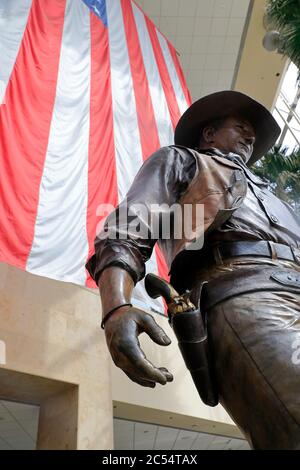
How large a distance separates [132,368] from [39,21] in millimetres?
6187

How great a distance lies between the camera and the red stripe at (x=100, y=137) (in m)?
4.88

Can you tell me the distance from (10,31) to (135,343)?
5.53 m

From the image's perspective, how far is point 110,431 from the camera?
15.3ft

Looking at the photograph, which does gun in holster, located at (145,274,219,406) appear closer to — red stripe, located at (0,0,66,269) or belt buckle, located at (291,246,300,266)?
belt buckle, located at (291,246,300,266)

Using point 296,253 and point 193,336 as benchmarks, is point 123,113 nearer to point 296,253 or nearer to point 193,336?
point 296,253

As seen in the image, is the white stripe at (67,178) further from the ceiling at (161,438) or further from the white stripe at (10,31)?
the ceiling at (161,438)

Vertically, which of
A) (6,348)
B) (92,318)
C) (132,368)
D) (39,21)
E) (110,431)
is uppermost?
(132,368)

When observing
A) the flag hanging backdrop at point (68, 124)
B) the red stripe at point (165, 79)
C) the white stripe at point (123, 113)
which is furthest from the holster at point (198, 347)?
the red stripe at point (165, 79)

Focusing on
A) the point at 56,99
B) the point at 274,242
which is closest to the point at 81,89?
the point at 56,99

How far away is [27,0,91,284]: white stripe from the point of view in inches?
161

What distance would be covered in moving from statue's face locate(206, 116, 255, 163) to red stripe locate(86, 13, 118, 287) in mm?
2553

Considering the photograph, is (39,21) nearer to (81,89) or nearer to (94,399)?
(81,89)

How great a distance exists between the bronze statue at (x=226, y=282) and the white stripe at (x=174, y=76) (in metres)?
6.89

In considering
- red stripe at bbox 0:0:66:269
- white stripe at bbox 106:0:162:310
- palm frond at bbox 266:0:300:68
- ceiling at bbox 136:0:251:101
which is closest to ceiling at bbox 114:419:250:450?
white stripe at bbox 106:0:162:310
